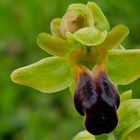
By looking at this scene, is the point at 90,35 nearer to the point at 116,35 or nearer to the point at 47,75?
the point at 116,35

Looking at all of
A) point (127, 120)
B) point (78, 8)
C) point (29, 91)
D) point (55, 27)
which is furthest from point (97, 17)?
point (29, 91)

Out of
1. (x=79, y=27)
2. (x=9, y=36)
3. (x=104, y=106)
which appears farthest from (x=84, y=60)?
(x=9, y=36)

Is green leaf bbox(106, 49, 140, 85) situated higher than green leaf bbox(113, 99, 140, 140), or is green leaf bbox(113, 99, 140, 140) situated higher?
green leaf bbox(106, 49, 140, 85)

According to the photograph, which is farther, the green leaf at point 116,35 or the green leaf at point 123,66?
the green leaf at point 123,66

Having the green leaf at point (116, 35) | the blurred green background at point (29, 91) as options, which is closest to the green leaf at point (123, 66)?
the green leaf at point (116, 35)

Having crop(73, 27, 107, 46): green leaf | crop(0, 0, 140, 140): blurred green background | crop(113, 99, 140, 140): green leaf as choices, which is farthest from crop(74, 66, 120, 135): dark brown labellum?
crop(0, 0, 140, 140): blurred green background

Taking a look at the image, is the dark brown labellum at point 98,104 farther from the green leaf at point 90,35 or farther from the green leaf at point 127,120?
the green leaf at point 127,120

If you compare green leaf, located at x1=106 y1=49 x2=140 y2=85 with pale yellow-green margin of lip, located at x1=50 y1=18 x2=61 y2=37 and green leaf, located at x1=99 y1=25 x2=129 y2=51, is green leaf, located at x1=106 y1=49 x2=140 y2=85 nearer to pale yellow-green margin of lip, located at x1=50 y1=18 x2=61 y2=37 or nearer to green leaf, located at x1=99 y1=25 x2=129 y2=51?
green leaf, located at x1=99 y1=25 x2=129 y2=51
